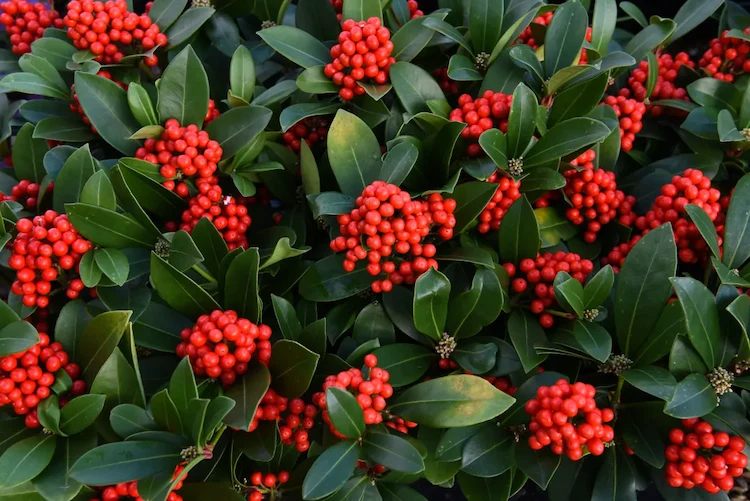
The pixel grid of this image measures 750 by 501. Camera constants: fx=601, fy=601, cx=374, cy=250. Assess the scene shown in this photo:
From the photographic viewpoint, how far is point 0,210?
1034mm

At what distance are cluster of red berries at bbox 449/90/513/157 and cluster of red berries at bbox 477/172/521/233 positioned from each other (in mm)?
66

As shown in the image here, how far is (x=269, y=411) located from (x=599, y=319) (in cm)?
59

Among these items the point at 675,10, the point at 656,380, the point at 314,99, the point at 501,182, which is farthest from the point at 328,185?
the point at 675,10

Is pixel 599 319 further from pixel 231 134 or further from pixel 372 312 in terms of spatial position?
pixel 231 134

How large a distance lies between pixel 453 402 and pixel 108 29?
1048mm

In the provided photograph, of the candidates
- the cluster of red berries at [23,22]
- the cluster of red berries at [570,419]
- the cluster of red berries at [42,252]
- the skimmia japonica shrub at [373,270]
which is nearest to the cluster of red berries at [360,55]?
the skimmia japonica shrub at [373,270]

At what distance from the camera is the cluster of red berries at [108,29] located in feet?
4.08

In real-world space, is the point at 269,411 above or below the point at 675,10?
below

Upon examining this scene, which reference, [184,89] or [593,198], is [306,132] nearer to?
[184,89]

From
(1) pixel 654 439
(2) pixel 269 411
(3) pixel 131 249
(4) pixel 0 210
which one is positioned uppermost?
(4) pixel 0 210

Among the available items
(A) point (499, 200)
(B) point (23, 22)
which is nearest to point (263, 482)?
(A) point (499, 200)

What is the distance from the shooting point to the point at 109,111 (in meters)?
1.16

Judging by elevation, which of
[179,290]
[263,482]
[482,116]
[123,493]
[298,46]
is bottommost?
[263,482]

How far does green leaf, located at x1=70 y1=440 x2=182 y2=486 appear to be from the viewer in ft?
2.79
